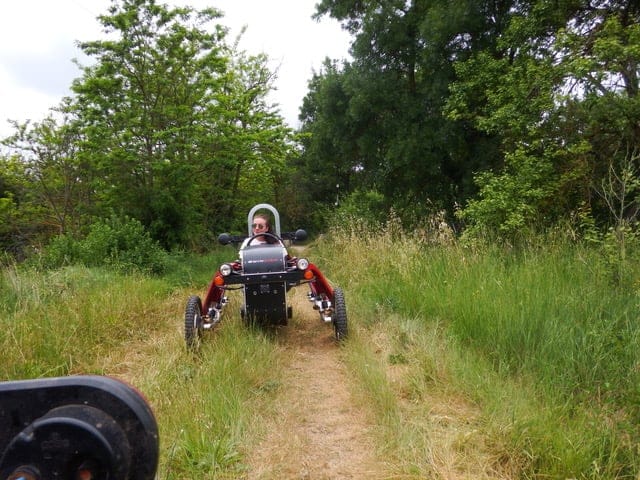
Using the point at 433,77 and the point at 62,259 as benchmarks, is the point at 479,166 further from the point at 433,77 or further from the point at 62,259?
the point at 62,259

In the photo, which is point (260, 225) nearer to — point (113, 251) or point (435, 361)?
point (435, 361)

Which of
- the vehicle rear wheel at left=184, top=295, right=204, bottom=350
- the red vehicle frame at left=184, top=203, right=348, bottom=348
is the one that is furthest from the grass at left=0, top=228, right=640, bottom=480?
the red vehicle frame at left=184, top=203, right=348, bottom=348

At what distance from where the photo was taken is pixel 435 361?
10.3ft

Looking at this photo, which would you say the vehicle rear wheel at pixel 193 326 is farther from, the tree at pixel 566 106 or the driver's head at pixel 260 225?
the tree at pixel 566 106

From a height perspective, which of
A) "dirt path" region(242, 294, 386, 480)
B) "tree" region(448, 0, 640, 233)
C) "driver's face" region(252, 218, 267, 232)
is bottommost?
"dirt path" region(242, 294, 386, 480)

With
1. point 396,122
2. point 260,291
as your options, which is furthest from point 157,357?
point 396,122

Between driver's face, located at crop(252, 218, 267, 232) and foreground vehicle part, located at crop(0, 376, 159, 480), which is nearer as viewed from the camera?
foreground vehicle part, located at crop(0, 376, 159, 480)

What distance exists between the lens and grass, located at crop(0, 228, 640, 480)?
2.14 m

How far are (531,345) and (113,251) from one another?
7.76 metres

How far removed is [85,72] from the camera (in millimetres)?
10008

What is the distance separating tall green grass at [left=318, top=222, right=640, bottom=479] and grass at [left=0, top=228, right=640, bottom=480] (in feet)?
0.04

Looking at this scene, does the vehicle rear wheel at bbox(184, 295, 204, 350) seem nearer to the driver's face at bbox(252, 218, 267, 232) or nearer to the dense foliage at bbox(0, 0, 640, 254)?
the driver's face at bbox(252, 218, 267, 232)

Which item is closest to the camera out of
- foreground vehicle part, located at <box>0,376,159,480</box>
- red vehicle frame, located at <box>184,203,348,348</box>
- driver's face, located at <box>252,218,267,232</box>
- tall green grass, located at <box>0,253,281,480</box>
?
foreground vehicle part, located at <box>0,376,159,480</box>

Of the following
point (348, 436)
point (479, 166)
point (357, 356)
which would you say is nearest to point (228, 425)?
point (348, 436)
